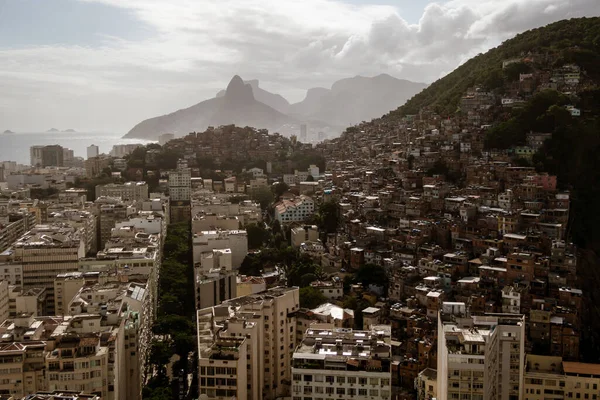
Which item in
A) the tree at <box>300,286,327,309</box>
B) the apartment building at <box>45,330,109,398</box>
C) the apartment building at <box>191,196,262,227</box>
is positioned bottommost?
the tree at <box>300,286,327,309</box>

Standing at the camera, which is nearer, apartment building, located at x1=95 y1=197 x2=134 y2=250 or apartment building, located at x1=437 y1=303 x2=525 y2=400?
apartment building, located at x1=437 y1=303 x2=525 y2=400

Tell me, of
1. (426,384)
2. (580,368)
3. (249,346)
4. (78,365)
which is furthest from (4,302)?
(580,368)

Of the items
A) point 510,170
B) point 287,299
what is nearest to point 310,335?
point 287,299

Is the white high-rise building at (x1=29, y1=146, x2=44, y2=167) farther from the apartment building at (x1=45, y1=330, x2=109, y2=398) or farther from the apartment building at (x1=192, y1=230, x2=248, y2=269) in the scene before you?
the apartment building at (x1=45, y1=330, x2=109, y2=398)

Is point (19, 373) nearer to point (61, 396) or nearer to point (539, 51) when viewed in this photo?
point (61, 396)

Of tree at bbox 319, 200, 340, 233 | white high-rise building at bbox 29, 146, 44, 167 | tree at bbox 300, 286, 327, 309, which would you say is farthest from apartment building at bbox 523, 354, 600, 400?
white high-rise building at bbox 29, 146, 44, 167

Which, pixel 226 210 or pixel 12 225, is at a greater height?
pixel 226 210
